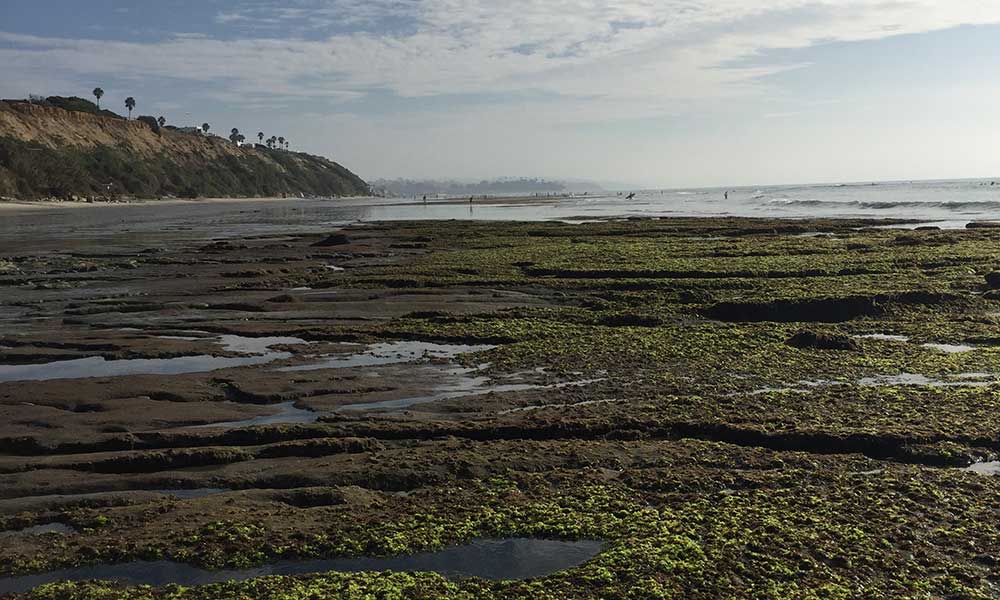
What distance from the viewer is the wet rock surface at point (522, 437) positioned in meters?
7.69

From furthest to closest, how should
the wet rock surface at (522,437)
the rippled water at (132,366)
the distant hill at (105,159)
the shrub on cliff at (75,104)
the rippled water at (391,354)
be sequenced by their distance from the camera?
the shrub on cliff at (75,104), the distant hill at (105,159), the rippled water at (391,354), the rippled water at (132,366), the wet rock surface at (522,437)

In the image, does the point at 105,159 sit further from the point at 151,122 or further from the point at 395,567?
the point at 395,567

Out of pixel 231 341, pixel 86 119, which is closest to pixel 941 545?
pixel 231 341

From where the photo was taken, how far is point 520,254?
3541 centimetres

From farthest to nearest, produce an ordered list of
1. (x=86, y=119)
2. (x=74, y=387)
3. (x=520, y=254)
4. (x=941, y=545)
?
(x=86, y=119) < (x=520, y=254) < (x=74, y=387) < (x=941, y=545)

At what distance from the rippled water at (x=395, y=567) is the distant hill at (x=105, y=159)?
348 ft

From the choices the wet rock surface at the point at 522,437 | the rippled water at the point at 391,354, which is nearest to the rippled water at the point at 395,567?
the wet rock surface at the point at 522,437

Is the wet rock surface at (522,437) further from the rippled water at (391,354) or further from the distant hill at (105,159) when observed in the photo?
the distant hill at (105,159)

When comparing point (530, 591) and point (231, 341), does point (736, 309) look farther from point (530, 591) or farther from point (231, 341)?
point (530, 591)

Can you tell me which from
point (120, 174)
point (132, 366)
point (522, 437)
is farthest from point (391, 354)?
point (120, 174)

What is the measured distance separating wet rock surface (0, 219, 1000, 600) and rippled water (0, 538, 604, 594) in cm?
9

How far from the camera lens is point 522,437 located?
11312mm

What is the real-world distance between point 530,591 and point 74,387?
9881mm

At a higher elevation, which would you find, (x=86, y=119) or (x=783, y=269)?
(x=86, y=119)
